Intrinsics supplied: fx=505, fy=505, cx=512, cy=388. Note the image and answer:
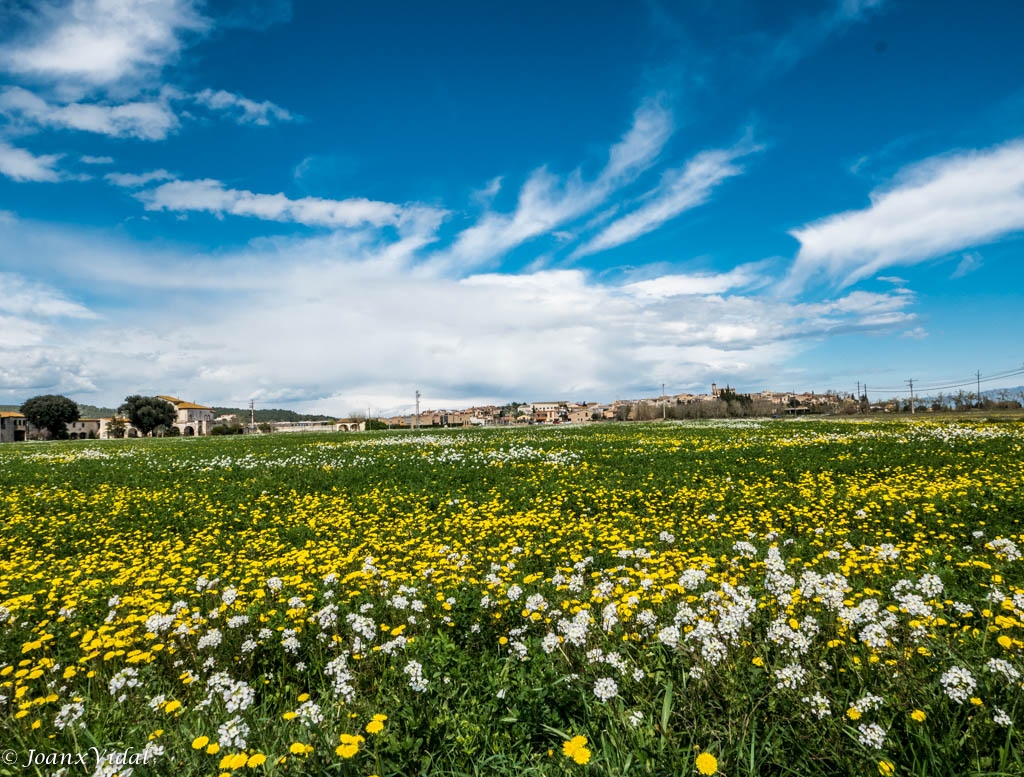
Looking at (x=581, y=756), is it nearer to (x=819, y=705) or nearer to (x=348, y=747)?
(x=348, y=747)

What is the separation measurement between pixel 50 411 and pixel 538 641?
13048cm

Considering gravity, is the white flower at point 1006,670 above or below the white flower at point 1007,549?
above

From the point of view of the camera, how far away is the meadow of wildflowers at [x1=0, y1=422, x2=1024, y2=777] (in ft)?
10.2

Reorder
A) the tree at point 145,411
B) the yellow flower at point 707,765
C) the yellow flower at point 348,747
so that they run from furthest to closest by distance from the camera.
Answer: the tree at point 145,411
the yellow flower at point 348,747
the yellow flower at point 707,765

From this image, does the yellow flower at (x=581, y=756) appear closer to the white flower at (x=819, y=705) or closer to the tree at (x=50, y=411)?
the white flower at (x=819, y=705)

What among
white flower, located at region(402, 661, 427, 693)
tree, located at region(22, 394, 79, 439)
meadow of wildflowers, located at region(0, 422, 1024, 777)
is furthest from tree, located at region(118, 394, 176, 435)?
white flower, located at region(402, 661, 427, 693)

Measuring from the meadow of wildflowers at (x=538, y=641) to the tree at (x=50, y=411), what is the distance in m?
117

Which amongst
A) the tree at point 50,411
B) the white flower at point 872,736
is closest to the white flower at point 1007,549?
the white flower at point 872,736

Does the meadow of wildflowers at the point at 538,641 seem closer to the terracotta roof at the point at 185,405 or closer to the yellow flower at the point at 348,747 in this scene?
the yellow flower at the point at 348,747

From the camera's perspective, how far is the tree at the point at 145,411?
96375 mm

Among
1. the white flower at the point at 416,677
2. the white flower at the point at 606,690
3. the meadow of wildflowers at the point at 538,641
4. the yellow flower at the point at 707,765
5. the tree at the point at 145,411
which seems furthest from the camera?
the tree at the point at 145,411

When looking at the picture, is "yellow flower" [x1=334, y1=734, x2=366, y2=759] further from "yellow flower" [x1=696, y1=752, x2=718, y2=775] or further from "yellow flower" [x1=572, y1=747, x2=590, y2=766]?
"yellow flower" [x1=696, y1=752, x2=718, y2=775]

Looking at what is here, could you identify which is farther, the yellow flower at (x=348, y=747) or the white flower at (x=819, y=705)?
the white flower at (x=819, y=705)

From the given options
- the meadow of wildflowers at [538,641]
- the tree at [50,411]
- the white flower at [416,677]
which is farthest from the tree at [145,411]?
the white flower at [416,677]
